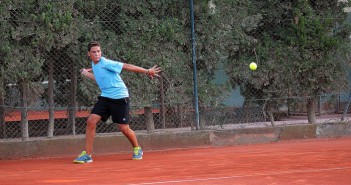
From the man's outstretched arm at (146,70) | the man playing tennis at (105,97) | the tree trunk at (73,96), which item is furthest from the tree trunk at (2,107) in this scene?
the man's outstretched arm at (146,70)

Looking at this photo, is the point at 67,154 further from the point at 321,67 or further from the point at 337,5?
the point at 337,5

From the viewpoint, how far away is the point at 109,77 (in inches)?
376

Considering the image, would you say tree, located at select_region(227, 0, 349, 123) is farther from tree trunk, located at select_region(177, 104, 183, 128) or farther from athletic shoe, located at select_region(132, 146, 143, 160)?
athletic shoe, located at select_region(132, 146, 143, 160)

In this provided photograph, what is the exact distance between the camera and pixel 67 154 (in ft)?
35.9

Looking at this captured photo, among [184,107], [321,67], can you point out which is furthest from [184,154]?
[321,67]

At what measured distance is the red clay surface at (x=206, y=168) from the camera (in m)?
7.32

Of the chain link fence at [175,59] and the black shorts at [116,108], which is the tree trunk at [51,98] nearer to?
the chain link fence at [175,59]

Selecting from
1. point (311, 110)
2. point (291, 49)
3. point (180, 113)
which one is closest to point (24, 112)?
point (180, 113)

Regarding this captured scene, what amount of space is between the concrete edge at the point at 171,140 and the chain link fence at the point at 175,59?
185 millimetres

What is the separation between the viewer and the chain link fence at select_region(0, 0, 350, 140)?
35.2 ft

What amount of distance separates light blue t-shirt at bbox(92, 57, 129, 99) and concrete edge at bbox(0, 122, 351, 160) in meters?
1.61

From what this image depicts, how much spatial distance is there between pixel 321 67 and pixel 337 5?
1.19 meters

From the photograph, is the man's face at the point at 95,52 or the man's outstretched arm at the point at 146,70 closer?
the man's outstretched arm at the point at 146,70

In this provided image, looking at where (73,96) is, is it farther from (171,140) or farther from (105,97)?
(171,140)
